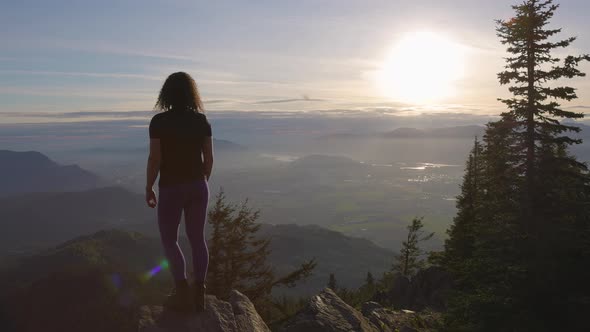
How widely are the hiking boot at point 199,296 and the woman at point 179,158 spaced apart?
836 millimetres

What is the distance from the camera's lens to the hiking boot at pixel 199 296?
268 inches

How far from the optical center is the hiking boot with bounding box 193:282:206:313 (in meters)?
6.82

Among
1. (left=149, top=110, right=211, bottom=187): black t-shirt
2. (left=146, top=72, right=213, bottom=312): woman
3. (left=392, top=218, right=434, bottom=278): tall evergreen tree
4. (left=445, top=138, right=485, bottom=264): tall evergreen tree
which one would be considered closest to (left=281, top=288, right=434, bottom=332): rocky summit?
(left=146, top=72, right=213, bottom=312): woman

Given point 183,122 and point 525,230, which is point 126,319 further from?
point 525,230

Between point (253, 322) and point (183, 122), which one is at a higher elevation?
point (183, 122)

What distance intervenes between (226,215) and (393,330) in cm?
1337

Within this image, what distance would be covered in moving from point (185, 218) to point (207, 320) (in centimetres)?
203

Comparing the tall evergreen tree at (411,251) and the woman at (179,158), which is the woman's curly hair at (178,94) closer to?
the woman at (179,158)

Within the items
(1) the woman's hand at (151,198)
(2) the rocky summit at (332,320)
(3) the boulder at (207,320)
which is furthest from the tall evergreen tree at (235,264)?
(1) the woman's hand at (151,198)

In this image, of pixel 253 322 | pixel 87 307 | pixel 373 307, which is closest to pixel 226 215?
pixel 373 307

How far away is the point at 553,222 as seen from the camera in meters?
14.4

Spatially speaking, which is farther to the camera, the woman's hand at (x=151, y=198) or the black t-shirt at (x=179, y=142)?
the woman's hand at (x=151, y=198)

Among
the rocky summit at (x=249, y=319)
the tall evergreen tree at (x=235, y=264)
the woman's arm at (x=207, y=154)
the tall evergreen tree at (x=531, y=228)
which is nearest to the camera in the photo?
the woman's arm at (x=207, y=154)

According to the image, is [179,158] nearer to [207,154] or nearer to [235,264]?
[207,154]
